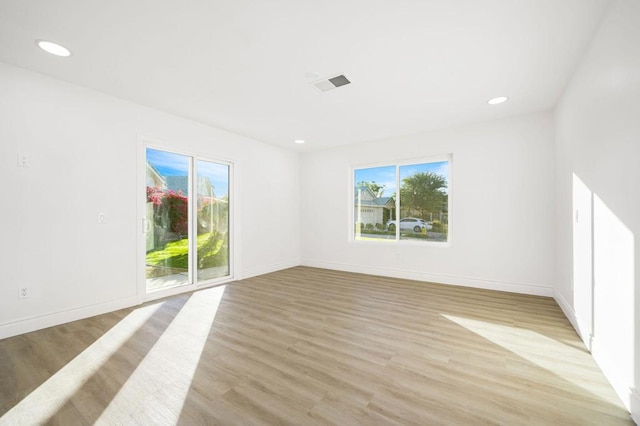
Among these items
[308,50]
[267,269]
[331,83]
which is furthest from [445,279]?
[308,50]

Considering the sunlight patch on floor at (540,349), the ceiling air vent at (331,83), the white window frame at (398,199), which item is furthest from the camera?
the white window frame at (398,199)

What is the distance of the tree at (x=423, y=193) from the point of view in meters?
4.73

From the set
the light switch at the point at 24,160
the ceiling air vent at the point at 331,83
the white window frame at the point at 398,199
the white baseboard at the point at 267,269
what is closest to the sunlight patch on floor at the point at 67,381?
the light switch at the point at 24,160

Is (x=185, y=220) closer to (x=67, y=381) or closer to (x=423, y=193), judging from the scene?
(x=67, y=381)

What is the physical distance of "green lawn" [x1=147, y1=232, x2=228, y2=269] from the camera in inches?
153

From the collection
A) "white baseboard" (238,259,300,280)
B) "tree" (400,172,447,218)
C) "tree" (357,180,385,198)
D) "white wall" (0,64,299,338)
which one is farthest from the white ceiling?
"white baseboard" (238,259,300,280)

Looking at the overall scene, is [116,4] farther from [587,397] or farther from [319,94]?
[587,397]

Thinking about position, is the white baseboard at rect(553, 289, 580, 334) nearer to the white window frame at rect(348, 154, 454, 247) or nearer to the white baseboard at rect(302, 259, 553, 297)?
the white baseboard at rect(302, 259, 553, 297)

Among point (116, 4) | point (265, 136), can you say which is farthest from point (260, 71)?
point (265, 136)

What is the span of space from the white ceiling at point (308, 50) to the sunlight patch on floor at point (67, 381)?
259 cm

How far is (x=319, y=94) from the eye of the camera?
10.7ft

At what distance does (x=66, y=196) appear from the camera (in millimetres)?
2949

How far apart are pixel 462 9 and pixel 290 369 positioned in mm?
2862

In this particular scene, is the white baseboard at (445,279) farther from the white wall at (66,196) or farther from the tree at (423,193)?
the white wall at (66,196)
